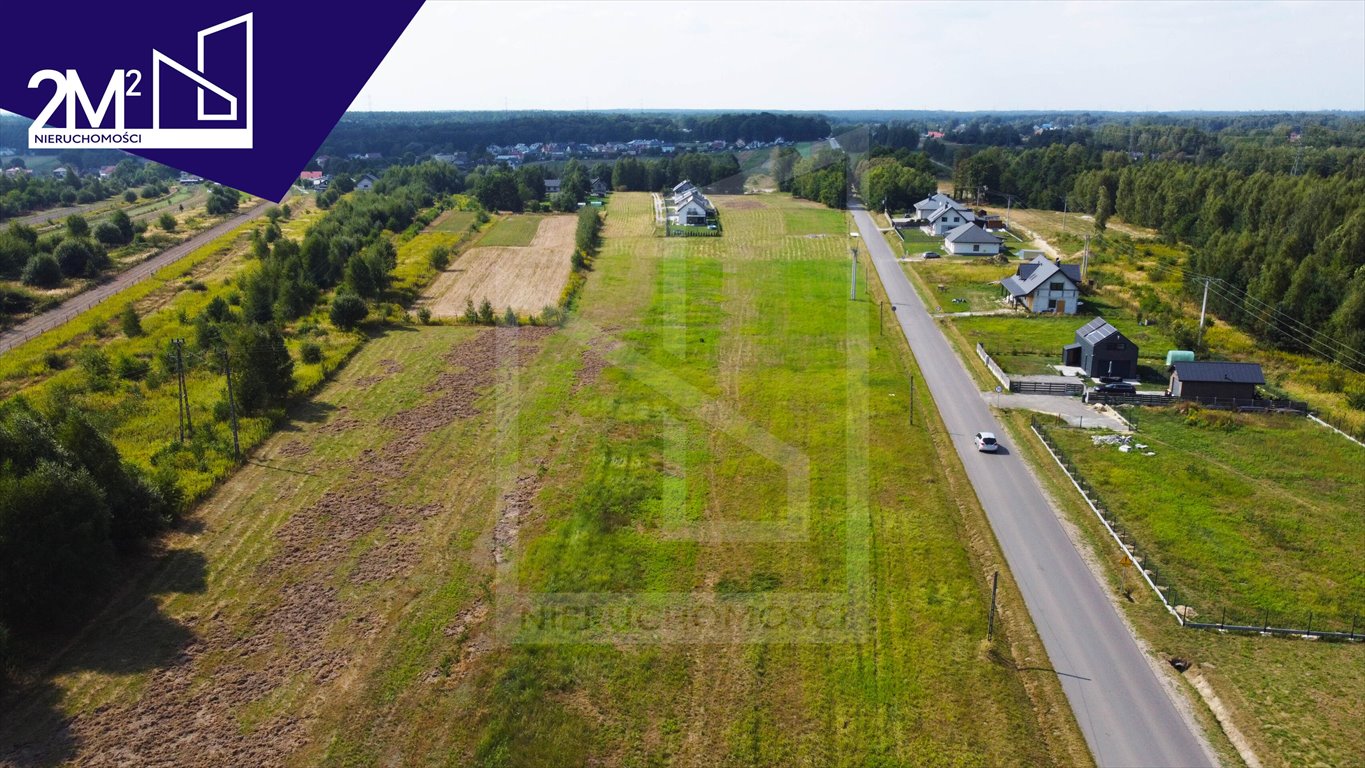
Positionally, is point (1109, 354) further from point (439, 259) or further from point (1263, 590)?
point (439, 259)

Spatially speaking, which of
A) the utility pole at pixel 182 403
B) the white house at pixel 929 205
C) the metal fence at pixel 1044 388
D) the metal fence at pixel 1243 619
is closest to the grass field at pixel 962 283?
the metal fence at pixel 1044 388

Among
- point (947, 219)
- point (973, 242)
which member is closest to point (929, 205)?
point (947, 219)

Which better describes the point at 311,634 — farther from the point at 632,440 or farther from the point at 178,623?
the point at 632,440

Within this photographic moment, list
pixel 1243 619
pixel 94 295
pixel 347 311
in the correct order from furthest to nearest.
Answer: pixel 94 295, pixel 347 311, pixel 1243 619

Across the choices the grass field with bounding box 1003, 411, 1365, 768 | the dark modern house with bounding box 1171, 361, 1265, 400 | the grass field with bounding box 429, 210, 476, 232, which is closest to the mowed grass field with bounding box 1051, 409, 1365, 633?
the grass field with bounding box 1003, 411, 1365, 768

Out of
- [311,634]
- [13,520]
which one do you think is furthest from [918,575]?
[13,520]

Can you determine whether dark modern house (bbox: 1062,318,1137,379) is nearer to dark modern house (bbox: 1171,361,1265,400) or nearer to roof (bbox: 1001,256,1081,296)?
dark modern house (bbox: 1171,361,1265,400)

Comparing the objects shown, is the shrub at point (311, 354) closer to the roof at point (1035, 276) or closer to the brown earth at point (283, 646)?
the brown earth at point (283, 646)

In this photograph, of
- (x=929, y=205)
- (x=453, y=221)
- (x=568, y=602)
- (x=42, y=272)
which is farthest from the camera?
(x=453, y=221)
